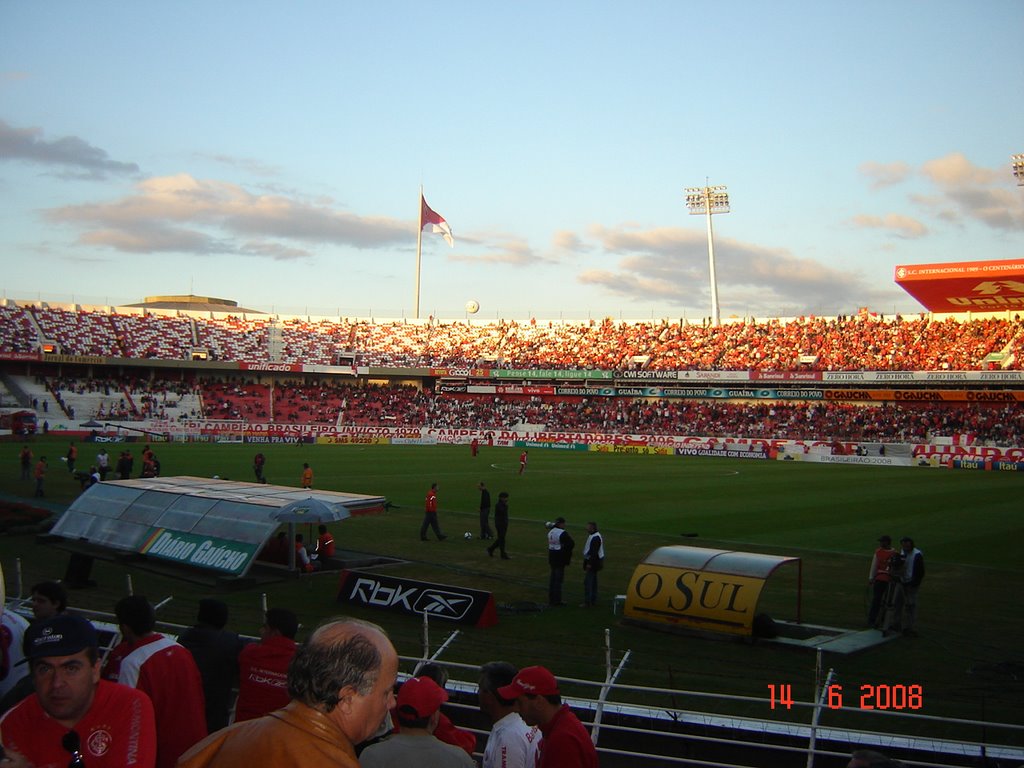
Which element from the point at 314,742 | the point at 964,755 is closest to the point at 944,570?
the point at 964,755

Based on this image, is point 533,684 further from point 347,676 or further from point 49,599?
point 49,599

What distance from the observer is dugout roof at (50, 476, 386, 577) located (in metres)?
18.6

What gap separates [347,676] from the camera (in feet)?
9.89

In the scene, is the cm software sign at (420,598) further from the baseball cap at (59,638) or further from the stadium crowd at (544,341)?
the stadium crowd at (544,341)

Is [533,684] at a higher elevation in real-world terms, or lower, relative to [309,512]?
higher

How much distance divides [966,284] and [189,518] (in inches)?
2683

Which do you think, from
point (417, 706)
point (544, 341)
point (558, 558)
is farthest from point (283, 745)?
point (544, 341)

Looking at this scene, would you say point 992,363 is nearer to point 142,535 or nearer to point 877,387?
point 877,387

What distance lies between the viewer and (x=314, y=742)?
2.88 meters

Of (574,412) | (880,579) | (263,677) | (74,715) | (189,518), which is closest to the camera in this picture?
(74,715)

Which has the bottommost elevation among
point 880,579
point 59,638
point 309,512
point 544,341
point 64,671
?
point 880,579

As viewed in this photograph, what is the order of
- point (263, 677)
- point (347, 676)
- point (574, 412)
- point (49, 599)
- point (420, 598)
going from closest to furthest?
point (347, 676)
point (263, 677)
point (49, 599)
point (420, 598)
point (574, 412)

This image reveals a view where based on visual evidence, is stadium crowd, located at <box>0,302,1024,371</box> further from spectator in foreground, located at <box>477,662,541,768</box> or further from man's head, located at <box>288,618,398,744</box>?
man's head, located at <box>288,618,398,744</box>

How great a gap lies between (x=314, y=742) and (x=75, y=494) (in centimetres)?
3336
